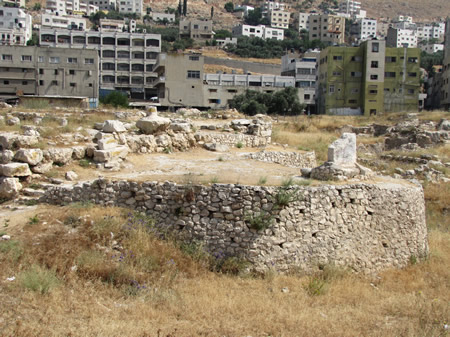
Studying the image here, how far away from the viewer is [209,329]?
259 inches

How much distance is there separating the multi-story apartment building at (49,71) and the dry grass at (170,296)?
5054 centimetres

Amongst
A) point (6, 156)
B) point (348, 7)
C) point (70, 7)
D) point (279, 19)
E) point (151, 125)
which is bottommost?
point (6, 156)

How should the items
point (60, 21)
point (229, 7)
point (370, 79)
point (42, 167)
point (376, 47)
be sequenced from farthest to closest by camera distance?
Answer: point (229, 7), point (60, 21), point (370, 79), point (376, 47), point (42, 167)

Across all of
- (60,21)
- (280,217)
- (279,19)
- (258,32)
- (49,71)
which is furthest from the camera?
(279,19)

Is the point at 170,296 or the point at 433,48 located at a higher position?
the point at 433,48

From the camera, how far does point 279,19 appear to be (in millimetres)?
163375

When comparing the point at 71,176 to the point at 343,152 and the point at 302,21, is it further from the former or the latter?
the point at 302,21

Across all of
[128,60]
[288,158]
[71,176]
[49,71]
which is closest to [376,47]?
[128,60]

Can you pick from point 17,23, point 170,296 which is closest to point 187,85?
point 170,296

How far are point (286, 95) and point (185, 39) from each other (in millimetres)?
68013

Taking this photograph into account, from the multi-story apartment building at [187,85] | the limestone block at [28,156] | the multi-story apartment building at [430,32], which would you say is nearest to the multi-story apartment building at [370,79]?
the multi-story apartment building at [187,85]

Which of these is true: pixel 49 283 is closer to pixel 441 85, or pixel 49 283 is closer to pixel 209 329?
pixel 209 329

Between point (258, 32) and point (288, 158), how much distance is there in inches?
5020

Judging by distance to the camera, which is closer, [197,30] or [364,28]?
[197,30]
